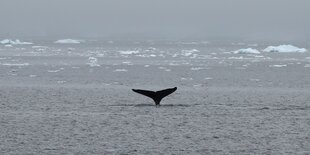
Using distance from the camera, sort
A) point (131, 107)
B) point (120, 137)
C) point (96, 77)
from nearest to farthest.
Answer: point (120, 137) → point (131, 107) → point (96, 77)

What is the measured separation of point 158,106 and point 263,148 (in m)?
9.37

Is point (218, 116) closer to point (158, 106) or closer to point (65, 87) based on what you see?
point (158, 106)

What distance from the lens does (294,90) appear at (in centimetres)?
3594

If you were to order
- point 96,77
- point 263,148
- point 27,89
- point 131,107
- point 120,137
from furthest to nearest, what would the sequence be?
1. point 96,77
2. point 27,89
3. point 131,107
4. point 120,137
5. point 263,148

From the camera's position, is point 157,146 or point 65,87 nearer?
point 157,146

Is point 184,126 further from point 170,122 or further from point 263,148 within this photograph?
point 263,148

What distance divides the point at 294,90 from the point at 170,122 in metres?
15.6

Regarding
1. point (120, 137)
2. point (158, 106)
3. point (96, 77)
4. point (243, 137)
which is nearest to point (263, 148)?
point (243, 137)

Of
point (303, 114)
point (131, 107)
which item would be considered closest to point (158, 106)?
point (131, 107)

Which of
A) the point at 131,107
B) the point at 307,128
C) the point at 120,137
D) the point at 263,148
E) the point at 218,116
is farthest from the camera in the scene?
the point at 131,107

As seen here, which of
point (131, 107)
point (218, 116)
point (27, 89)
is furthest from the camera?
point (27, 89)

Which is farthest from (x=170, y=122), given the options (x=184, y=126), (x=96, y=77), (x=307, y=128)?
(x=96, y=77)

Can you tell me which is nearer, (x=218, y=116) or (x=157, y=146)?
(x=157, y=146)

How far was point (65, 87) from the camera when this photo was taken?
120 ft
